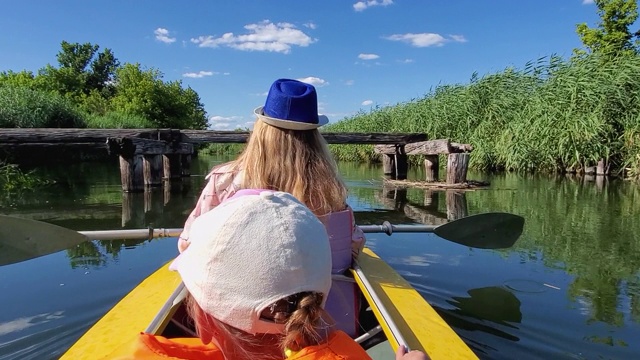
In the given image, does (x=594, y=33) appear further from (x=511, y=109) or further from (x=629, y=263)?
(x=629, y=263)

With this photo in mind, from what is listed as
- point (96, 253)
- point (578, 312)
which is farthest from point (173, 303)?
point (96, 253)

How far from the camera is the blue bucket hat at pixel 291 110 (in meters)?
1.89

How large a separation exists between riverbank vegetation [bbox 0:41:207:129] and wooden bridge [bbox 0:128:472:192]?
25.4 ft

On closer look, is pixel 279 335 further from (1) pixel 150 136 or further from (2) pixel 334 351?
(1) pixel 150 136

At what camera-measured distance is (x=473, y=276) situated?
148 inches

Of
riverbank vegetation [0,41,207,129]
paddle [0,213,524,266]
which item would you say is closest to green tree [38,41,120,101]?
riverbank vegetation [0,41,207,129]

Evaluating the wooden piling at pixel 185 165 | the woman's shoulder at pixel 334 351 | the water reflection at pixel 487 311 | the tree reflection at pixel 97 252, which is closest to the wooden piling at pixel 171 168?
the wooden piling at pixel 185 165

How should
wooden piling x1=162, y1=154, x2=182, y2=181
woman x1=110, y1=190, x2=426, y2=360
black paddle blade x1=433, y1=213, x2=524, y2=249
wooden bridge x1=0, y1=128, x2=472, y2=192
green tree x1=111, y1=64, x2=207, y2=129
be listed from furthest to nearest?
green tree x1=111, y1=64, x2=207, y2=129, wooden piling x1=162, y1=154, x2=182, y2=181, wooden bridge x1=0, y1=128, x2=472, y2=192, black paddle blade x1=433, y1=213, x2=524, y2=249, woman x1=110, y1=190, x2=426, y2=360

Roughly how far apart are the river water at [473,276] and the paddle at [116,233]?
312 millimetres

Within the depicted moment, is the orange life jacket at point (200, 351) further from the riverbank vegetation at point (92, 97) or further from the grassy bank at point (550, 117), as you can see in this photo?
the riverbank vegetation at point (92, 97)

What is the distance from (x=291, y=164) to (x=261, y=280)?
3.39 ft

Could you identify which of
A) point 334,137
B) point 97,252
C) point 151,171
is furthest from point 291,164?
point 334,137

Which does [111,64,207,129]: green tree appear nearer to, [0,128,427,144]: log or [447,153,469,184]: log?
[0,128,427,144]: log

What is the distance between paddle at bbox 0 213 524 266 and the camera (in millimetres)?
2768
